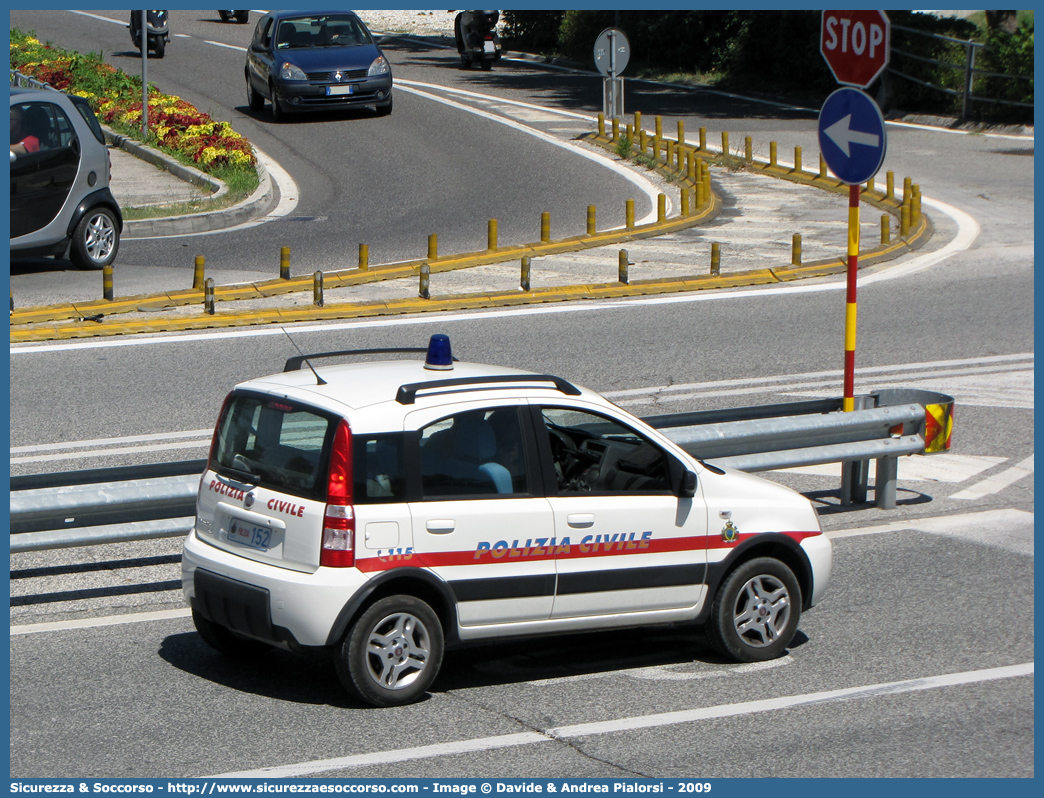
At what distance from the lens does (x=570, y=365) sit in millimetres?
13352

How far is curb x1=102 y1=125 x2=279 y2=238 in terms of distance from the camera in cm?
1972

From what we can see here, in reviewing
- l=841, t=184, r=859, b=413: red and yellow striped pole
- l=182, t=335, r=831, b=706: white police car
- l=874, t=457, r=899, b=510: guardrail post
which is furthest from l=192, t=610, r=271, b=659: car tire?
l=841, t=184, r=859, b=413: red and yellow striped pole

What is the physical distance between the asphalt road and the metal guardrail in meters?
0.39

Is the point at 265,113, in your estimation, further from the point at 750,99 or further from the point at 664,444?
the point at 664,444

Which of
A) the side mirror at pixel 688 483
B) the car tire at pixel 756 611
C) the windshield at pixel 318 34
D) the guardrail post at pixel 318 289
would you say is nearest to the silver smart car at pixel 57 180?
the guardrail post at pixel 318 289

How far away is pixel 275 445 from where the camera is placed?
6465 mm

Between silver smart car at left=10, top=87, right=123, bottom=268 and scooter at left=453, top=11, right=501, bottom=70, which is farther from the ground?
scooter at left=453, top=11, right=501, bottom=70

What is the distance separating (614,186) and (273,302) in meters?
9.66

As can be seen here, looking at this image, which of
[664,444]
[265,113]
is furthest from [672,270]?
[265,113]

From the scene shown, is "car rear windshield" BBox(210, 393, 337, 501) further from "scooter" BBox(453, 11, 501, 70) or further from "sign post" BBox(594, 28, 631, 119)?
"scooter" BBox(453, 11, 501, 70)

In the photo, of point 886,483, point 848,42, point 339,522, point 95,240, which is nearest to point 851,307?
point 886,483

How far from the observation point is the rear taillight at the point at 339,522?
20.0 ft

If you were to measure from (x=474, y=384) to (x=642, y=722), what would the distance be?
5.78 feet

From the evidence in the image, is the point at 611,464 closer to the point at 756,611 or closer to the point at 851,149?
the point at 756,611
